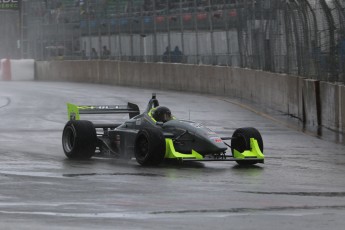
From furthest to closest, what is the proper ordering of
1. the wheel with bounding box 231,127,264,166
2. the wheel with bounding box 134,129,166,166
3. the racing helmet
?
the racing helmet → the wheel with bounding box 231,127,264,166 → the wheel with bounding box 134,129,166,166

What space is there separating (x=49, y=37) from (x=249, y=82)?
3272cm

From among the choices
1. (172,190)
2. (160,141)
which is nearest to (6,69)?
(160,141)

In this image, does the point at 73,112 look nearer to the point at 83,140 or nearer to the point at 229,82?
the point at 83,140

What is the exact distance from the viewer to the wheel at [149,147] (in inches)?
582

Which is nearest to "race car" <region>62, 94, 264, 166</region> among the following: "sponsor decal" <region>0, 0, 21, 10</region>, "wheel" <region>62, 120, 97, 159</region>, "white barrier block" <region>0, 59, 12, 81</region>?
"wheel" <region>62, 120, 97, 159</region>

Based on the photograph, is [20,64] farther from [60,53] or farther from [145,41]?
[145,41]

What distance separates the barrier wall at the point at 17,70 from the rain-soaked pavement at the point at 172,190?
41372 mm

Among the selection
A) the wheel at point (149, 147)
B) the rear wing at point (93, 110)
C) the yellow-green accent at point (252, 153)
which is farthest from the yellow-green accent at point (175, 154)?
the rear wing at point (93, 110)

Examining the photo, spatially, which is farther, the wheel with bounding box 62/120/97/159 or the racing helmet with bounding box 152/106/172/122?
the wheel with bounding box 62/120/97/159

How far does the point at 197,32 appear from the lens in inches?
1692

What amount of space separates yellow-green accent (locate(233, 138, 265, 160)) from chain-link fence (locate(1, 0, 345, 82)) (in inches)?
289

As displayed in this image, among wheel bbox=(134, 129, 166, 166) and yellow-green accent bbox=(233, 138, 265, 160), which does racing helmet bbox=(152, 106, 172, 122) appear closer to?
wheel bbox=(134, 129, 166, 166)

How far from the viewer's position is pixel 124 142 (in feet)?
53.4

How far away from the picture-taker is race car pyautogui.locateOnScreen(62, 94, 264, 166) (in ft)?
49.1
